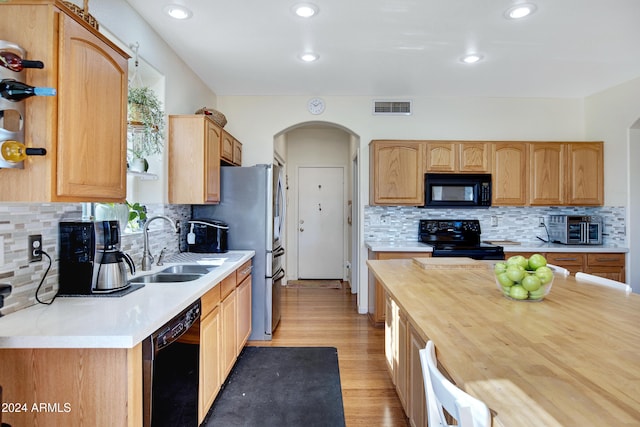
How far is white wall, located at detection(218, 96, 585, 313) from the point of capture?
396 cm

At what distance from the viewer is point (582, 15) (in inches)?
89.6

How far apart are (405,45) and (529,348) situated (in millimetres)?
2491

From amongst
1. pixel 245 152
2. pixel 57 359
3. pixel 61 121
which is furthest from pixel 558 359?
pixel 245 152

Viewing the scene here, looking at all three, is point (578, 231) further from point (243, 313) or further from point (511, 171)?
point (243, 313)

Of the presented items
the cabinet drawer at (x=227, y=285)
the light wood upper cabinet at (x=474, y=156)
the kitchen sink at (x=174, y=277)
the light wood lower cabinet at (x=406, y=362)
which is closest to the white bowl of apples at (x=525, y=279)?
the light wood lower cabinet at (x=406, y=362)

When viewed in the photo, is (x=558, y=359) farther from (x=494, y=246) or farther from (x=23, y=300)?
(x=494, y=246)

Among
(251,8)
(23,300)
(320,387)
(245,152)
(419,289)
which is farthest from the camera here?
(245,152)

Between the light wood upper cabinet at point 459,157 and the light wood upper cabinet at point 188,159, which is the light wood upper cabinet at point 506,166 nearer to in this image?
the light wood upper cabinet at point 459,157

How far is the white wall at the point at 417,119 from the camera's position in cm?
396

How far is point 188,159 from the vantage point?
8.84 feet

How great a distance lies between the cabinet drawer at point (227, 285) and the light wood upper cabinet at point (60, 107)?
3.42 ft

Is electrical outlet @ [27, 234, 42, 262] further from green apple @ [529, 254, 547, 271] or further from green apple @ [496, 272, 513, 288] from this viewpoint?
green apple @ [529, 254, 547, 271]

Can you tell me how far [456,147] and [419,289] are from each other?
2.52 meters

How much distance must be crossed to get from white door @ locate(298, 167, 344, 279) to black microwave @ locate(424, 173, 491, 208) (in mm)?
2191
